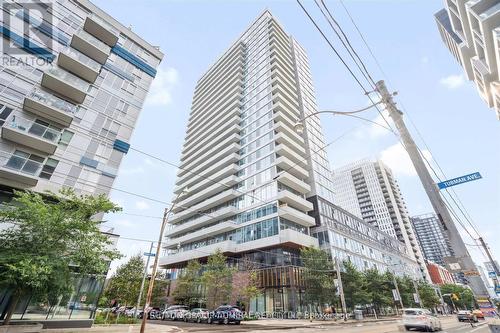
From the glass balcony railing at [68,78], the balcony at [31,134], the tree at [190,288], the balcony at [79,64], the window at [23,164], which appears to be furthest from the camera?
the tree at [190,288]

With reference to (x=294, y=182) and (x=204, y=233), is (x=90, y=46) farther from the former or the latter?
(x=204, y=233)

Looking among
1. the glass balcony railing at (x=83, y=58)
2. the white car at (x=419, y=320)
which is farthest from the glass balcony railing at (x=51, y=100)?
the white car at (x=419, y=320)

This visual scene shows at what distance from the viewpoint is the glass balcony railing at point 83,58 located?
75.7 feet

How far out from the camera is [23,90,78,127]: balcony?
740 inches

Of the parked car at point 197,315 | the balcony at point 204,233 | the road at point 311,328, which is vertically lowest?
the road at point 311,328

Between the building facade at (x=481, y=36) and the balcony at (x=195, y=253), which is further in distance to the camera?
the balcony at (x=195, y=253)

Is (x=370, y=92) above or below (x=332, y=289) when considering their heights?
above

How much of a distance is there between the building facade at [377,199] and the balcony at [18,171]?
99326 millimetres

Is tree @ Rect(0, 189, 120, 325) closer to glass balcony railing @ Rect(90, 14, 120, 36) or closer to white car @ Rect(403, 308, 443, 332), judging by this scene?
white car @ Rect(403, 308, 443, 332)

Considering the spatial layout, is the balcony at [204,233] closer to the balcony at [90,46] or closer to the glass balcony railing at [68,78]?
the glass balcony railing at [68,78]

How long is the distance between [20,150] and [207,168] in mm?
45699

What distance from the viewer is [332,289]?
3288 centimetres

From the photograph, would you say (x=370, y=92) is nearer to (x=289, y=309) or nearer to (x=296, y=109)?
(x=289, y=309)

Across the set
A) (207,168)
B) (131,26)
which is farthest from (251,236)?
(131,26)
